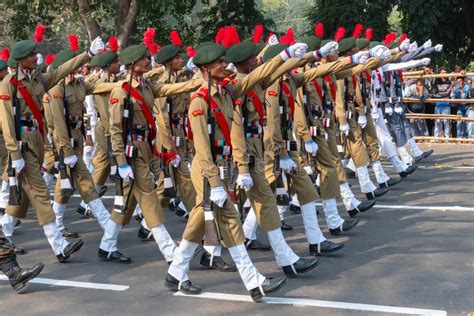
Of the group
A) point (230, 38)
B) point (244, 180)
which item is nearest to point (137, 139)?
point (230, 38)

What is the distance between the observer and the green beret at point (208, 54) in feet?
22.7

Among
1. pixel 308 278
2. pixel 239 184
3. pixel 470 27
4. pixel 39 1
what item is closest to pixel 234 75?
pixel 239 184

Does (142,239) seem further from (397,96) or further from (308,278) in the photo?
(397,96)

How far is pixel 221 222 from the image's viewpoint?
22.3 feet

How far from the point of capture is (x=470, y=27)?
989 inches

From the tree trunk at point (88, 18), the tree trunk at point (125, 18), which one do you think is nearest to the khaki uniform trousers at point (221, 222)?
the tree trunk at point (125, 18)

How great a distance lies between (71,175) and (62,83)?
1164mm

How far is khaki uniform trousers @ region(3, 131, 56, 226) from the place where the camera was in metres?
8.05

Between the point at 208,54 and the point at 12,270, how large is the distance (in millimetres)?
2659

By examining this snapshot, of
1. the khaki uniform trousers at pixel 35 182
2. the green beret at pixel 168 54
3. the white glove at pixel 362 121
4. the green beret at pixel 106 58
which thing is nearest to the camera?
the khaki uniform trousers at pixel 35 182

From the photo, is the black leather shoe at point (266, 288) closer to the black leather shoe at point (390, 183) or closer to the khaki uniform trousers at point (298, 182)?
the khaki uniform trousers at point (298, 182)

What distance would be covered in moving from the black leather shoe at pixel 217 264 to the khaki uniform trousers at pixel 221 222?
3.04ft

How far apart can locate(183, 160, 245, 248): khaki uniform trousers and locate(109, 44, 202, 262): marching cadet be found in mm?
948

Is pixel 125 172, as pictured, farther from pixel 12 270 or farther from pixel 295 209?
pixel 295 209
